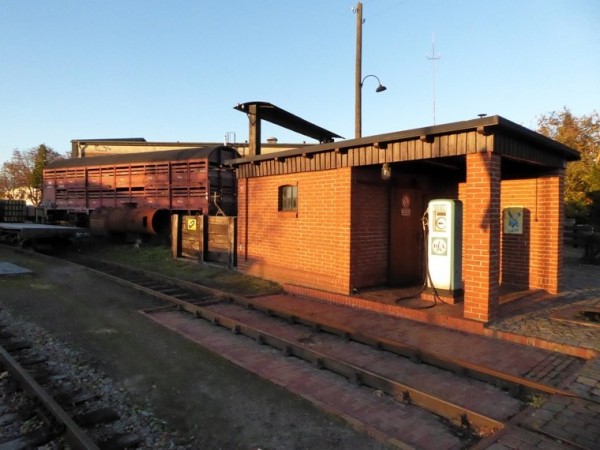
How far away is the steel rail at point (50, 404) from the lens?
3498 millimetres

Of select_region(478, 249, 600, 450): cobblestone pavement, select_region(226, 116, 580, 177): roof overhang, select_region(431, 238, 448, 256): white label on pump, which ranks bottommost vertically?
select_region(478, 249, 600, 450): cobblestone pavement

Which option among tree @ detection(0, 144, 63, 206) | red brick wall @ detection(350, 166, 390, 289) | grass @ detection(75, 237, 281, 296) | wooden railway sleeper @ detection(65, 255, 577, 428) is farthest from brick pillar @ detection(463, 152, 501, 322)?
tree @ detection(0, 144, 63, 206)

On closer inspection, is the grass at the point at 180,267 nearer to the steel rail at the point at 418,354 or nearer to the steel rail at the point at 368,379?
the steel rail at the point at 418,354

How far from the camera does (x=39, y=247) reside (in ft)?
55.5

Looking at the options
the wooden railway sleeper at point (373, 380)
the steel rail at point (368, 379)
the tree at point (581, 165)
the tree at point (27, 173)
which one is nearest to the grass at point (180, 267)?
the steel rail at point (368, 379)

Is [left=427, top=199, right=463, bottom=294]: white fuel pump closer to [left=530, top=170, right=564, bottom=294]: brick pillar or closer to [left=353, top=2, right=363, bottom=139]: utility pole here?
[left=530, top=170, right=564, bottom=294]: brick pillar

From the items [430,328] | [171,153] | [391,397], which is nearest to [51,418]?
[391,397]

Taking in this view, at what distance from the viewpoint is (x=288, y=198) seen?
10680 mm

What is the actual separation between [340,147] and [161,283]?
19.0 feet

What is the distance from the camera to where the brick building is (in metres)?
6.91

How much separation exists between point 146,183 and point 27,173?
47.1 metres

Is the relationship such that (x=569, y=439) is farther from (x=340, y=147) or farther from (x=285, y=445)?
(x=340, y=147)

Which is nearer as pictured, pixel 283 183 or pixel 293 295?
pixel 293 295

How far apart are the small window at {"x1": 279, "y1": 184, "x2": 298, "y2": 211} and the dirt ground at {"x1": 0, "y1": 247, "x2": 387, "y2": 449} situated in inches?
150
